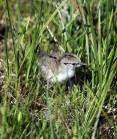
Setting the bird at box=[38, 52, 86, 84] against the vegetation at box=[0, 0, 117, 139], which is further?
the bird at box=[38, 52, 86, 84]

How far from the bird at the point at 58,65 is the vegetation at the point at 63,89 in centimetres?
7

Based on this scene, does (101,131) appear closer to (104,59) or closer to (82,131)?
(82,131)

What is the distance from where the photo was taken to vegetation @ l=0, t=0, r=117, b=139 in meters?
4.15

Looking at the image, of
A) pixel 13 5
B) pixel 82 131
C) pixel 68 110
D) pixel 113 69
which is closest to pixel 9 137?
pixel 82 131

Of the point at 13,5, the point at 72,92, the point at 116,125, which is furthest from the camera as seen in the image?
the point at 13,5

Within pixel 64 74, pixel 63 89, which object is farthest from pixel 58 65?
pixel 63 89

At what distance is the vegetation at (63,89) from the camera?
4.15 m

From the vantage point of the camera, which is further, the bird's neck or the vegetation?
the bird's neck

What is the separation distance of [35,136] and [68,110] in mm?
559

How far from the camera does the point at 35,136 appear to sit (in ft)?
13.6

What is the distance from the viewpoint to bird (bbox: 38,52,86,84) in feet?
16.4

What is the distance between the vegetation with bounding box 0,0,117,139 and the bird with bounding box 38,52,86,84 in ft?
0.22

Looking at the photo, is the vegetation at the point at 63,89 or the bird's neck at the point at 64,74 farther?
the bird's neck at the point at 64,74

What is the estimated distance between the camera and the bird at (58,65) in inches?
197
